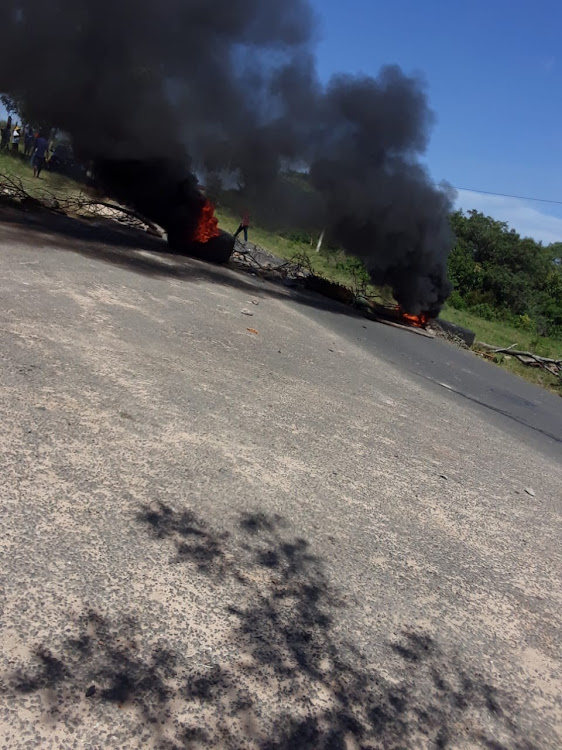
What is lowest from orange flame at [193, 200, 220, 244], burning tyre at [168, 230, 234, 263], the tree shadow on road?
the tree shadow on road

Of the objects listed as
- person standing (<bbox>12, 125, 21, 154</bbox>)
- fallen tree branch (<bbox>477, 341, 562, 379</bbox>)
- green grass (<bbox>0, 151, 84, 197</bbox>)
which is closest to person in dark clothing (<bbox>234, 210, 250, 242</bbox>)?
green grass (<bbox>0, 151, 84, 197</bbox>)

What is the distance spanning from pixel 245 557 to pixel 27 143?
23084 millimetres

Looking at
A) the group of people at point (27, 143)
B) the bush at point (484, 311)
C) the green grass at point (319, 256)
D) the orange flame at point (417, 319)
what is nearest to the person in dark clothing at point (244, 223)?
the green grass at point (319, 256)

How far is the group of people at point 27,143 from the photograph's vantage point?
17031 millimetres

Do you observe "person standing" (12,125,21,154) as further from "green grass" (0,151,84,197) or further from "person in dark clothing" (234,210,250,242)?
"person in dark clothing" (234,210,250,242)

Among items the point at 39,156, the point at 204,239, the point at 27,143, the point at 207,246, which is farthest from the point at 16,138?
the point at 204,239

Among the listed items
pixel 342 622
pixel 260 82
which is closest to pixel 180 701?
pixel 342 622

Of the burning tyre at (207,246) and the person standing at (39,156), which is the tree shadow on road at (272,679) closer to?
the burning tyre at (207,246)

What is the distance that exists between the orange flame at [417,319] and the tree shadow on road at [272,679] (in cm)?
1325

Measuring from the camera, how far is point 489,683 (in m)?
2.83

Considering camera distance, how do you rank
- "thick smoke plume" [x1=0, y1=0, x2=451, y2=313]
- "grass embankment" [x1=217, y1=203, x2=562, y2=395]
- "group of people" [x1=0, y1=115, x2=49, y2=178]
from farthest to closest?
"group of people" [x1=0, y1=115, x2=49, y2=178], "grass embankment" [x1=217, y1=203, x2=562, y2=395], "thick smoke plume" [x1=0, y1=0, x2=451, y2=313]

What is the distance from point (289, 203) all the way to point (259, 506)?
1183 centimetres

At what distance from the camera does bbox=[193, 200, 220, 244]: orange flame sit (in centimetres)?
1372

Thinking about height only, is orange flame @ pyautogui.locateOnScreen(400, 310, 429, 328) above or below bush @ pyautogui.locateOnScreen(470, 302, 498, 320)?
below
